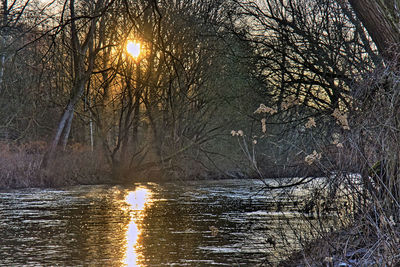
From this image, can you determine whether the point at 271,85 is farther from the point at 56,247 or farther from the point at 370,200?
the point at 370,200

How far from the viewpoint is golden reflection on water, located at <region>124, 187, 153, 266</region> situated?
9.67m

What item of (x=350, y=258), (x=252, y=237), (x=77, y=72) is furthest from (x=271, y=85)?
(x=77, y=72)

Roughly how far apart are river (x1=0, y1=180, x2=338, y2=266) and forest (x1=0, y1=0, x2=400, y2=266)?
1.20 m

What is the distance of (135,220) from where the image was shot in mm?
14086

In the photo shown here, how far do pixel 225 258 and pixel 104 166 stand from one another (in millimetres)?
17768

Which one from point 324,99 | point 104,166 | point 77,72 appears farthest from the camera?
point 104,166

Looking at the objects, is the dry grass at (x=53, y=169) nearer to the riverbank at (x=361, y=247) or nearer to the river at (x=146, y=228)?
the river at (x=146, y=228)

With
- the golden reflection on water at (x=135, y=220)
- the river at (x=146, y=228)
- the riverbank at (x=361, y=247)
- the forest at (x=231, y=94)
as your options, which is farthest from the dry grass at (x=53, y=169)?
the riverbank at (x=361, y=247)

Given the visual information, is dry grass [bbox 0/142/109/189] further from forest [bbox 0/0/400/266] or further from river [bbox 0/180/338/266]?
river [bbox 0/180/338/266]

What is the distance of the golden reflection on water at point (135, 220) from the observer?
9673 mm

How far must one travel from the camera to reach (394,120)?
5816 millimetres

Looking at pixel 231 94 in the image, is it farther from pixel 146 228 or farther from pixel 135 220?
pixel 146 228

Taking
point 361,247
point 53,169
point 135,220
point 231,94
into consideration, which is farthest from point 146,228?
point 53,169

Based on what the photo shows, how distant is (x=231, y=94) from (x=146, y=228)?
1102cm
